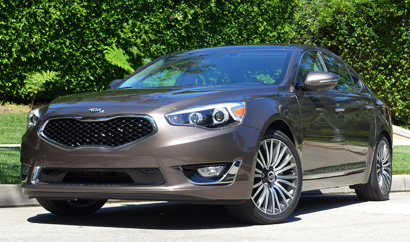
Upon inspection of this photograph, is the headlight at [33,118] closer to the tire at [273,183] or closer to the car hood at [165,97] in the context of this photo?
the car hood at [165,97]

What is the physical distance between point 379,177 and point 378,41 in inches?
512

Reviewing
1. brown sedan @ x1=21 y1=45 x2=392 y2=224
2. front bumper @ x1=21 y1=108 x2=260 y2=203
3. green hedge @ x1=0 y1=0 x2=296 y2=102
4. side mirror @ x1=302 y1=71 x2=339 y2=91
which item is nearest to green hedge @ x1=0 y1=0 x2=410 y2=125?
green hedge @ x1=0 y1=0 x2=296 y2=102

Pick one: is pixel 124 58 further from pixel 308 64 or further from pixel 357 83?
pixel 308 64

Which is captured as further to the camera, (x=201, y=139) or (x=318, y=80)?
(x=318, y=80)

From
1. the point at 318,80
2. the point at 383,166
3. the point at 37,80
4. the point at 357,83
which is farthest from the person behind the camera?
the point at 37,80

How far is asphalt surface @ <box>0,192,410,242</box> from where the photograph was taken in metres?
5.68

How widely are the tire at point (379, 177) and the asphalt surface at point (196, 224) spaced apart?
1.15ft

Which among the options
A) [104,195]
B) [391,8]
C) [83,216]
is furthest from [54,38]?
[104,195]

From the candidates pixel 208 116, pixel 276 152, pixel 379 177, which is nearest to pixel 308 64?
pixel 276 152

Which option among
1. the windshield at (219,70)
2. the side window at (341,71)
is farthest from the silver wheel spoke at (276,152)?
the side window at (341,71)

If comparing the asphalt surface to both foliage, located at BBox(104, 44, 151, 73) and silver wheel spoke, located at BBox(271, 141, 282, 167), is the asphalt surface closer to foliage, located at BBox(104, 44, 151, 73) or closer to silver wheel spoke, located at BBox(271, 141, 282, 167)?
silver wheel spoke, located at BBox(271, 141, 282, 167)

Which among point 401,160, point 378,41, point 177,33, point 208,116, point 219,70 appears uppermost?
point 219,70

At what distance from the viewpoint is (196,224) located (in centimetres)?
645

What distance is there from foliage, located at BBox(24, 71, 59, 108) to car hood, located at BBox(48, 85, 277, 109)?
10.9 metres
